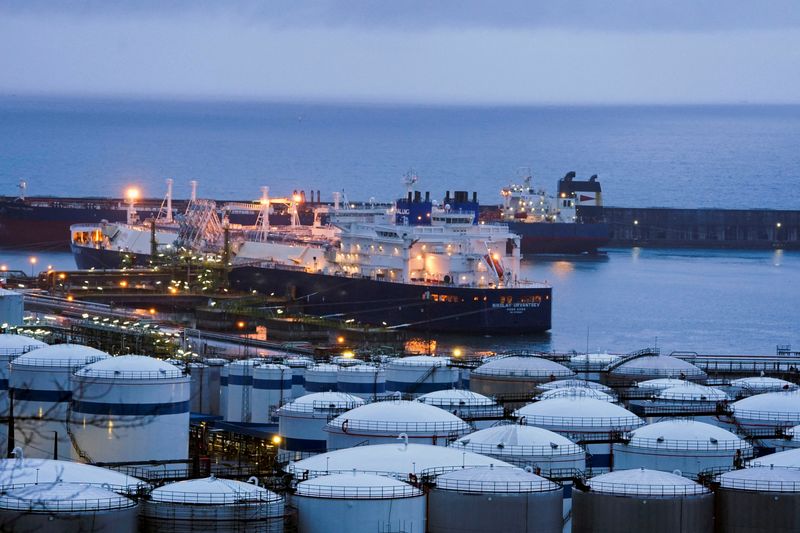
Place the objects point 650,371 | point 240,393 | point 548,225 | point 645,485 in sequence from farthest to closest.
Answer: point 548,225 < point 650,371 < point 240,393 < point 645,485

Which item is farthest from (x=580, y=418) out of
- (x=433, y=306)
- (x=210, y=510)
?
(x=433, y=306)

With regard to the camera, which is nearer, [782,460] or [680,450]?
[782,460]

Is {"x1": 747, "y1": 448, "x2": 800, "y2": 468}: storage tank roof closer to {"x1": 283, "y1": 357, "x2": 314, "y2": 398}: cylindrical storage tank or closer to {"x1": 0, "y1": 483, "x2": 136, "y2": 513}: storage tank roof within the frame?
{"x1": 0, "y1": 483, "x2": 136, "y2": 513}: storage tank roof

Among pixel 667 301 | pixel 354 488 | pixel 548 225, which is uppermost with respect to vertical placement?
pixel 548 225

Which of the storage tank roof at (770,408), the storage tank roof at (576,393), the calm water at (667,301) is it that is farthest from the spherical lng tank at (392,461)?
the calm water at (667,301)

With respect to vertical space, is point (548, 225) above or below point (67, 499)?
above

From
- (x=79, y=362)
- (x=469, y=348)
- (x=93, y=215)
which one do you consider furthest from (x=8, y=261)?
(x=79, y=362)

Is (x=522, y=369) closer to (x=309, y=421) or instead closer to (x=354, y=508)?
(x=309, y=421)

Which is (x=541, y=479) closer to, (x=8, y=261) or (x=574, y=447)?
(x=574, y=447)
